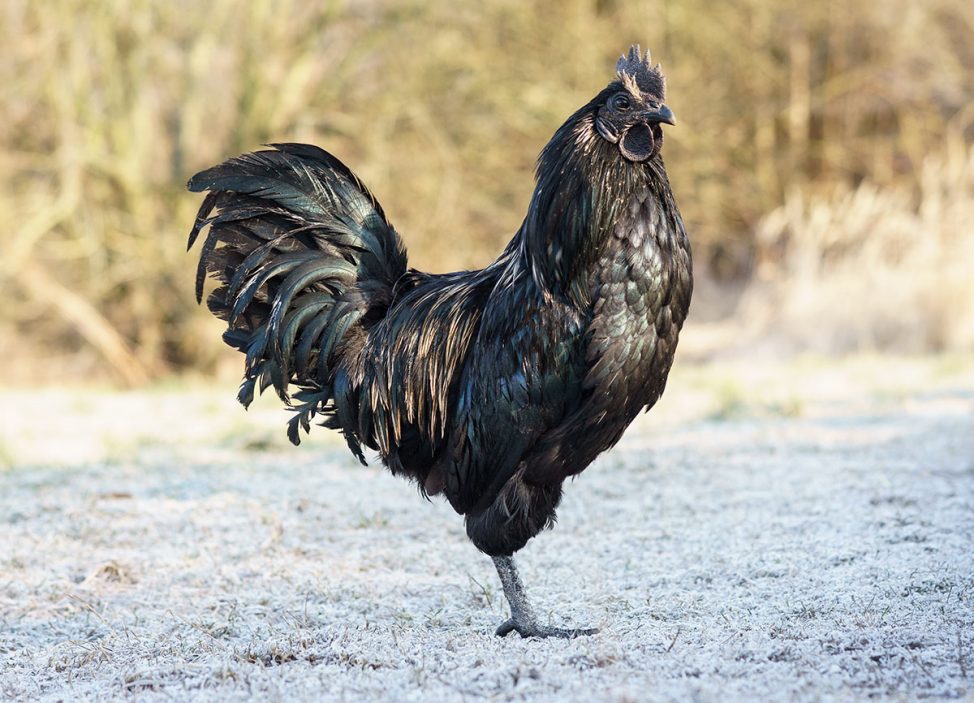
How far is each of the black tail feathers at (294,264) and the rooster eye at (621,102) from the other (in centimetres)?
116

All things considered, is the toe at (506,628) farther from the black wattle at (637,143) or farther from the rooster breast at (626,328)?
the black wattle at (637,143)

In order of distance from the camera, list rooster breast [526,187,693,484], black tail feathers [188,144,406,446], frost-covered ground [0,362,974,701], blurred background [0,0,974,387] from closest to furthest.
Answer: frost-covered ground [0,362,974,701], rooster breast [526,187,693,484], black tail feathers [188,144,406,446], blurred background [0,0,974,387]

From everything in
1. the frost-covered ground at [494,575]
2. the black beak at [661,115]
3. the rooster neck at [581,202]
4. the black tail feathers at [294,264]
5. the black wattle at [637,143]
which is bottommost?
the frost-covered ground at [494,575]

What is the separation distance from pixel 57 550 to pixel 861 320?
9.93m

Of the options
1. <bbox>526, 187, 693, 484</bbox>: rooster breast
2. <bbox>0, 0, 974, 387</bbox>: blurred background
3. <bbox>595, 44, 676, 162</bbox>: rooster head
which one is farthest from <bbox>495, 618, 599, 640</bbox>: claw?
<bbox>0, 0, 974, 387</bbox>: blurred background

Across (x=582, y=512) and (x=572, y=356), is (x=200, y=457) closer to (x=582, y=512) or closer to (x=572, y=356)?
(x=582, y=512)

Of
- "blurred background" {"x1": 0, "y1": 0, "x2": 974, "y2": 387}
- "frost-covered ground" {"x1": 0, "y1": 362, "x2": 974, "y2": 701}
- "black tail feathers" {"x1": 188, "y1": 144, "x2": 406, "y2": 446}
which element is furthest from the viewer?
"blurred background" {"x1": 0, "y1": 0, "x2": 974, "y2": 387}

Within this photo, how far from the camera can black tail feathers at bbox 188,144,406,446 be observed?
14.3 ft

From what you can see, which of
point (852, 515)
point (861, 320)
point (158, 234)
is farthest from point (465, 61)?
point (852, 515)

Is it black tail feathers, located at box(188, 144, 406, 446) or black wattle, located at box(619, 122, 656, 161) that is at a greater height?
black wattle, located at box(619, 122, 656, 161)

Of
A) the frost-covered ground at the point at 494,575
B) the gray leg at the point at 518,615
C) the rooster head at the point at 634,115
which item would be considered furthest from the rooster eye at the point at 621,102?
the frost-covered ground at the point at 494,575

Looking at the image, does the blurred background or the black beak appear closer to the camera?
the black beak

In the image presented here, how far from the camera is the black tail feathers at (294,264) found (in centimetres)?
437

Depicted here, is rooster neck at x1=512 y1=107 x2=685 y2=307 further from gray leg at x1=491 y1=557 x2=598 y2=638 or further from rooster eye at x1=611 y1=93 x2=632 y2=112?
gray leg at x1=491 y1=557 x2=598 y2=638
